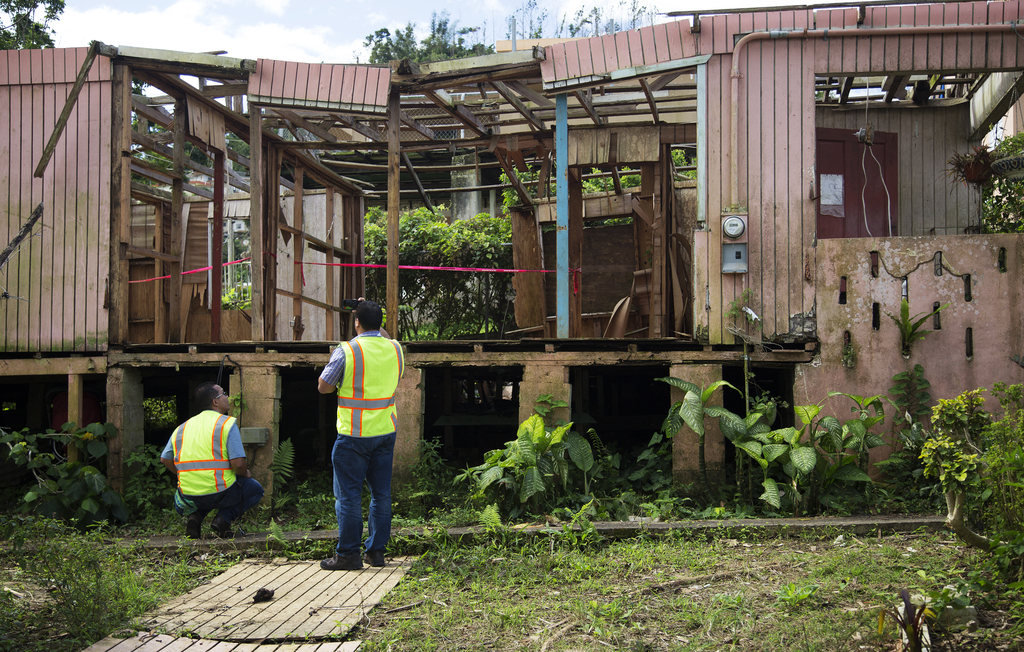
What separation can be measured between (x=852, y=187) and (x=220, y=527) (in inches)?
307

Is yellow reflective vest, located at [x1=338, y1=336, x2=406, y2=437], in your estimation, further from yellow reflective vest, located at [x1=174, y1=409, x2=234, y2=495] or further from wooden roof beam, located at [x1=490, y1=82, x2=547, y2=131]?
wooden roof beam, located at [x1=490, y1=82, x2=547, y2=131]

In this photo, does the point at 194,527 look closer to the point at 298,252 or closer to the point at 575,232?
the point at 298,252

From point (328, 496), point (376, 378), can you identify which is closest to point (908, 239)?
point (376, 378)

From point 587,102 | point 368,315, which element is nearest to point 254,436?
point 368,315

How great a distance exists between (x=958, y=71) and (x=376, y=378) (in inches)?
238

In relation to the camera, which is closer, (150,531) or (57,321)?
(150,531)

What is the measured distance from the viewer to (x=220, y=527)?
21.3 feet

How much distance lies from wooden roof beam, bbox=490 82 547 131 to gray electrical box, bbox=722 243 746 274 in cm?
275

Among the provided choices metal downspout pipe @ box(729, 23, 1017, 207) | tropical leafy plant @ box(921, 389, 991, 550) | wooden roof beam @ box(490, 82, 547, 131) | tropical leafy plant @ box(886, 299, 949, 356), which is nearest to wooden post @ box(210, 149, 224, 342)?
wooden roof beam @ box(490, 82, 547, 131)

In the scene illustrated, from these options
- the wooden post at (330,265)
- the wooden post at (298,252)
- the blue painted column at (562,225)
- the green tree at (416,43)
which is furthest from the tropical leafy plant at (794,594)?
the green tree at (416,43)

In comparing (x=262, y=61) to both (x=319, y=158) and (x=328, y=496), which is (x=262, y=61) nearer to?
(x=319, y=158)

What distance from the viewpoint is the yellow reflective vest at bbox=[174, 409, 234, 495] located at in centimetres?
642

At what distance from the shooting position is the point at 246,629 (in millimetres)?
4477

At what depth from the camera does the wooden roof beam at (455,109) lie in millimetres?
8130
